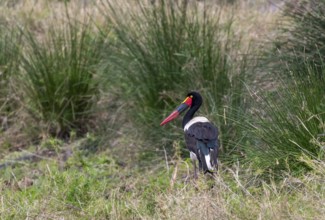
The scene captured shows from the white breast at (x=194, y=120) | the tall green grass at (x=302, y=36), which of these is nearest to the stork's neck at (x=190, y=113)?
the white breast at (x=194, y=120)

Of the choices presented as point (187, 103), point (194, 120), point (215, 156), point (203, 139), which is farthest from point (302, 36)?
point (215, 156)

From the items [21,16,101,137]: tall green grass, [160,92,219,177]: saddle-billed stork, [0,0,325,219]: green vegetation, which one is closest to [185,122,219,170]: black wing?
[160,92,219,177]: saddle-billed stork

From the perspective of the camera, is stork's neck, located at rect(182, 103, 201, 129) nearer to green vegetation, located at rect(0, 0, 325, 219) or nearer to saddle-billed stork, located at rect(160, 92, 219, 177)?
saddle-billed stork, located at rect(160, 92, 219, 177)

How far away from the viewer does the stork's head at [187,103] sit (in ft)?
23.0

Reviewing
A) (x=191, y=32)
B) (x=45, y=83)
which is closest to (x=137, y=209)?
(x=191, y=32)

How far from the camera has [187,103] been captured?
7.02 meters

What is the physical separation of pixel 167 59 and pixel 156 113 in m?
0.47

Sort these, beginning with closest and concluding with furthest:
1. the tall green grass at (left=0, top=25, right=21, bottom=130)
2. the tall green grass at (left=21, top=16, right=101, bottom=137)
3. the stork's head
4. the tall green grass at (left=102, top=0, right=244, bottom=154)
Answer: the stork's head
the tall green grass at (left=102, top=0, right=244, bottom=154)
the tall green grass at (left=21, top=16, right=101, bottom=137)
the tall green grass at (left=0, top=25, right=21, bottom=130)

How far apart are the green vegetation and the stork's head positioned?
0.66 ft

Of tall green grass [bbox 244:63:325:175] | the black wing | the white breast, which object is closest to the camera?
tall green grass [bbox 244:63:325:175]

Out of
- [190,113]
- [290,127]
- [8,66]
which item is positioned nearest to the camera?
[290,127]

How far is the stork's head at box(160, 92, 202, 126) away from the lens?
23.0ft

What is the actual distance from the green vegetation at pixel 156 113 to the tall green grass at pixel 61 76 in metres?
0.01

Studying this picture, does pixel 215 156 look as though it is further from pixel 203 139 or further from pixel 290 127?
pixel 290 127
